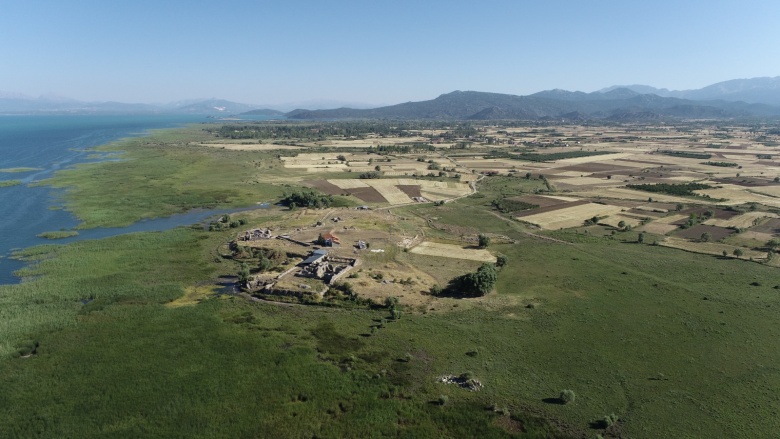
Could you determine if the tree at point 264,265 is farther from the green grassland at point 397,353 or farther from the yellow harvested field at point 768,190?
the yellow harvested field at point 768,190

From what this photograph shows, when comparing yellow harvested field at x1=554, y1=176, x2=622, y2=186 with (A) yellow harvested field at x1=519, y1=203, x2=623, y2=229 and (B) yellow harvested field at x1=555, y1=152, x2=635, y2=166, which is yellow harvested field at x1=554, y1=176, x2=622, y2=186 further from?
(B) yellow harvested field at x1=555, y1=152, x2=635, y2=166

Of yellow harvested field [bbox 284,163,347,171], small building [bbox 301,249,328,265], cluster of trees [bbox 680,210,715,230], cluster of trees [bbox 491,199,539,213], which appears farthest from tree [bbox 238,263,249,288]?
yellow harvested field [bbox 284,163,347,171]

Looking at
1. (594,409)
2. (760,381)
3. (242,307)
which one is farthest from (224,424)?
(760,381)

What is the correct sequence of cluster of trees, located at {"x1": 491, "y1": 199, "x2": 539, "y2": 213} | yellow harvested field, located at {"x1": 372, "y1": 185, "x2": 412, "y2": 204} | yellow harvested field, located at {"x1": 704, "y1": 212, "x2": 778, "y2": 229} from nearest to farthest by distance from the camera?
yellow harvested field, located at {"x1": 704, "y1": 212, "x2": 778, "y2": 229}
cluster of trees, located at {"x1": 491, "y1": 199, "x2": 539, "y2": 213}
yellow harvested field, located at {"x1": 372, "y1": 185, "x2": 412, "y2": 204}

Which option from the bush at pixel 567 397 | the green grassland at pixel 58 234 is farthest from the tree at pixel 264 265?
the bush at pixel 567 397

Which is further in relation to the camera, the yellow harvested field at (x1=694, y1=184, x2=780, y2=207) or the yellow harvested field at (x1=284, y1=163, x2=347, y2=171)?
the yellow harvested field at (x1=284, y1=163, x2=347, y2=171)

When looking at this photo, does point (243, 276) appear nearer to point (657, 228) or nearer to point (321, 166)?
point (657, 228)
